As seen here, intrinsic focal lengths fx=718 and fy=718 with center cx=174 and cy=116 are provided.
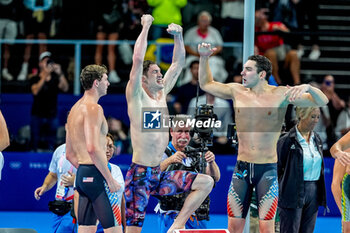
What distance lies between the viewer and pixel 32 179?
1144 cm

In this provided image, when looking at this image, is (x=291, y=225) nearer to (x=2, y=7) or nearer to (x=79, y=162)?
(x=79, y=162)

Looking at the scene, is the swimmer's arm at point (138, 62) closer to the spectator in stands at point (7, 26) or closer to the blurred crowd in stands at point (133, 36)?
the blurred crowd in stands at point (133, 36)

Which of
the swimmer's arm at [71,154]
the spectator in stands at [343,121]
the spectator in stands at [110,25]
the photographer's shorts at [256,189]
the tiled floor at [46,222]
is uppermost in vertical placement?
the spectator in stands at [110,25]

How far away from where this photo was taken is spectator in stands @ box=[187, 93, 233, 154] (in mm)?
11359

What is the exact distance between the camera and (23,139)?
11625 millimetres

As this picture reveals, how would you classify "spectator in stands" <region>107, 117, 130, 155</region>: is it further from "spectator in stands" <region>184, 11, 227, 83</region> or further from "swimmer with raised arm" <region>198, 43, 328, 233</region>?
"swimmer with raised arm" <region>198, 43, 328, 233</region>

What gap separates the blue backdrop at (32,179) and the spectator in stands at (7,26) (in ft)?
6.50

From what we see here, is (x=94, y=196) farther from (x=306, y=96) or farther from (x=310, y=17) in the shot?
(x=310, y=17)

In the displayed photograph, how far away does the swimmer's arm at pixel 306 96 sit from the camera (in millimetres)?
6910

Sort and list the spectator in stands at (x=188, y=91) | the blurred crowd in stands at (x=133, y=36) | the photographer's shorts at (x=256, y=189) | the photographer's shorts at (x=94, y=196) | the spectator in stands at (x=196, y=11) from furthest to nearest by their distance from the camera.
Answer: the spectator in stands at (x=196, y=11)
the blurred crowd in stands at (x=133, y=36)
the spectator in stands at (x=188, y=91)
the photographer's shorts at (x=256, y=189)
the photographer's shorts at (x=94, y=196)

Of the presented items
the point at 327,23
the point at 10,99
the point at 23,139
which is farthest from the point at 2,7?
the point at 327,23

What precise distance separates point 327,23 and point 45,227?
761cm

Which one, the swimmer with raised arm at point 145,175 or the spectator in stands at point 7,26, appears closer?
the swimmer with raised arm at point 145,175

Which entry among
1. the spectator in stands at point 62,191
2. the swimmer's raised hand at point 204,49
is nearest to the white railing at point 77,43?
the spectator in stands at point 62,191
